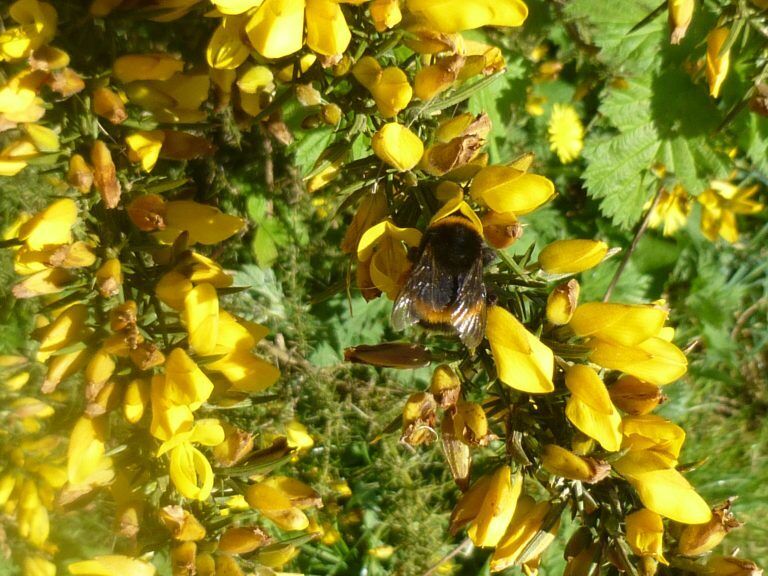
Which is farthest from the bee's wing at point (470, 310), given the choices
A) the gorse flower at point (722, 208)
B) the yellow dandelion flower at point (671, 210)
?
the gorse flower at point (722, 208)

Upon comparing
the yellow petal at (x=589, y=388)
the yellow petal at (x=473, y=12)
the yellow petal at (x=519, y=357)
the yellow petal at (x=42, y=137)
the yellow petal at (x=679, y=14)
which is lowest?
the yellow petal at (x=589, y=388)

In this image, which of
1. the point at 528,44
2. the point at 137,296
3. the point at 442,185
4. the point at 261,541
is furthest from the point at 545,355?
the point at 528,44

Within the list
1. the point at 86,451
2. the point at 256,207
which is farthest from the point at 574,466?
the point at 256,207

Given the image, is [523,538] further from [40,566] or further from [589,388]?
[40,566]

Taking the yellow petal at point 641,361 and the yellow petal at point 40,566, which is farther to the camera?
the yellow petal at point 40,566

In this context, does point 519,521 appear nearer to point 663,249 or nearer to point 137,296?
point 137,296

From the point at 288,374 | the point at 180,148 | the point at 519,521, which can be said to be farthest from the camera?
the point at 288,374

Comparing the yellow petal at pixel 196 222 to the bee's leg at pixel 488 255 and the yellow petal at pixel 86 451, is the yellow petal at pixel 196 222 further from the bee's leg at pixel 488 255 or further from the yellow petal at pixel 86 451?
the bee's leg at pixel 488 255
